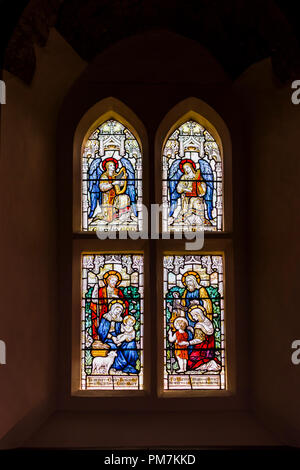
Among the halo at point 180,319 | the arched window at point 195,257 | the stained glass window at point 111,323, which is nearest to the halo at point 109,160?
the arched window at point 195,257

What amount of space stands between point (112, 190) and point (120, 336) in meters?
1.19

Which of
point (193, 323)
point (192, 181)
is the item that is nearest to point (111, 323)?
point (193, 323)

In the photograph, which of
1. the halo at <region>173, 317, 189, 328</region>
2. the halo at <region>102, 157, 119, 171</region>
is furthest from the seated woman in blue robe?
the halo at <region>102, 157, 119, 171</region>

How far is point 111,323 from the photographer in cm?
431

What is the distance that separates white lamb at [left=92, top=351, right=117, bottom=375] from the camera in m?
4.27

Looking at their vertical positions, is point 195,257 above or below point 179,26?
below
